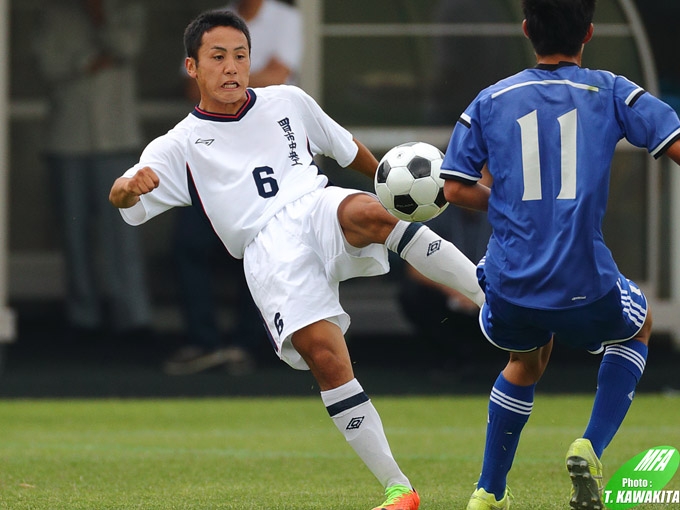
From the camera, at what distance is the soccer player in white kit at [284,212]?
4297mm

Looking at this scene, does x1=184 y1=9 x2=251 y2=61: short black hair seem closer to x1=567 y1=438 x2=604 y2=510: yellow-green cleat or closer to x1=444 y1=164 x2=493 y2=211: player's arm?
x1=444 y1=164 x2=493 y2=211: player's arm

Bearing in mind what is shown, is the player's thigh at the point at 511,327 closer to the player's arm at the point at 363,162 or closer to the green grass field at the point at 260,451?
the green grass field at the point at 260,451

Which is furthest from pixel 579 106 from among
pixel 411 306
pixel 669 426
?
pixel 411 306

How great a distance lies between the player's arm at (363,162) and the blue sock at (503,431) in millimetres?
1225

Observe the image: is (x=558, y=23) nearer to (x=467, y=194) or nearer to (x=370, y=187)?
(x=467, y=194)

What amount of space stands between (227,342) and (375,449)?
19.6 ft

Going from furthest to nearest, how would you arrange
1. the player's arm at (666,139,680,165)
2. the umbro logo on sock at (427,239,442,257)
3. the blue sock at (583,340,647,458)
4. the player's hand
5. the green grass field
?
1. the green grass field
2. the umbro logo on sock at (427,239,442,257)
3. the player's hand
4. the blue sock at (583,340,647,458)
5. the player's arm at (666,139,680,165)

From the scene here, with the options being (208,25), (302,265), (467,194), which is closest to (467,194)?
(467,194)

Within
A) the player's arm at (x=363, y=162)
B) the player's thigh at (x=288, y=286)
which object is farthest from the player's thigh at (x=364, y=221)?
the player's arm at (x=363, y=162)

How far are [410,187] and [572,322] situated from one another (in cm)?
83

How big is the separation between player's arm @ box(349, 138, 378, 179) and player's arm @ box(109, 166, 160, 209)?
0.96m

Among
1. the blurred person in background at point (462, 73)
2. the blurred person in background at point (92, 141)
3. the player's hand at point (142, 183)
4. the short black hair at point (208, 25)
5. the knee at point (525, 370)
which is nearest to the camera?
the knee at point (525, 370)

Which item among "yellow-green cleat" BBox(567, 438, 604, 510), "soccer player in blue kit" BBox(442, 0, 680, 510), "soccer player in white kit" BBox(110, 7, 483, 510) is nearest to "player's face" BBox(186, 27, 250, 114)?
"soccer player in white kit" BBox(110, 7, 483, 510)

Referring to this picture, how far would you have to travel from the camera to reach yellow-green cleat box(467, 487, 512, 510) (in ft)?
13.8
